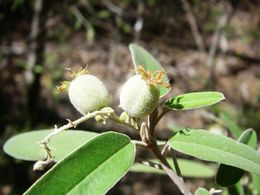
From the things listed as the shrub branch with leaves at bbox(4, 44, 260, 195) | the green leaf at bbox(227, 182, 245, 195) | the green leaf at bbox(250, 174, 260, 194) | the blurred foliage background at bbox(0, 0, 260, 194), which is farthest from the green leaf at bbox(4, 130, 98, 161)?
the blurred foliage background at bbox(0, 0, 260, 194)

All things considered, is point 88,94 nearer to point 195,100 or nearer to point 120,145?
point 120,145

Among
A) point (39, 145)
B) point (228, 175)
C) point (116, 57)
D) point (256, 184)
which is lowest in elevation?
point (116, 57)

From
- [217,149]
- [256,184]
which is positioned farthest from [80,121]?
[256,184]

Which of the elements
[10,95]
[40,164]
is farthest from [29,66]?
[40,164]

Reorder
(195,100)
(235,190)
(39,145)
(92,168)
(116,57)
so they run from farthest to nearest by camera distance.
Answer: (116,57) < (235,190) < (39,145) < (195,100) < (92,168)

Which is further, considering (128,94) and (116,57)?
(116,57)

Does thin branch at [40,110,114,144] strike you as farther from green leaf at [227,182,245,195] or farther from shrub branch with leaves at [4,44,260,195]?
green leaf at [227,182,245,195]
